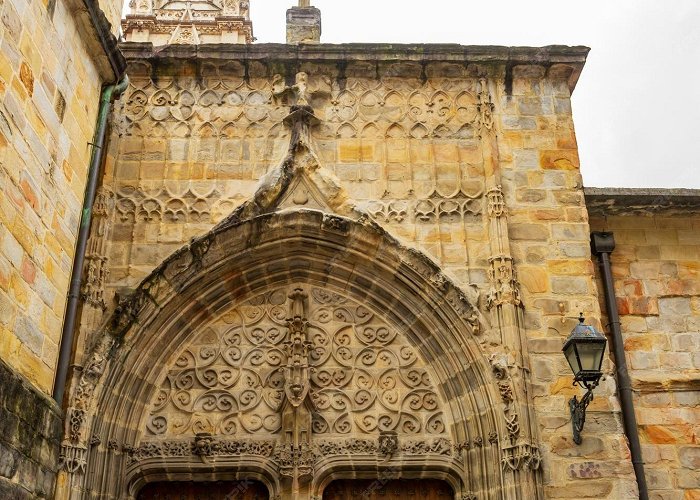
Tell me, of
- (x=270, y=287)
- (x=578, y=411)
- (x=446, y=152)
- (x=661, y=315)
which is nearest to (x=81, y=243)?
(x=270, y=287)

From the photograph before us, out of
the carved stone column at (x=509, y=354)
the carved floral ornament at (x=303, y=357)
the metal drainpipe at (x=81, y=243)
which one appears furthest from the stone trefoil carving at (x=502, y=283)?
the metal drainpipe at (x=81, y=243)

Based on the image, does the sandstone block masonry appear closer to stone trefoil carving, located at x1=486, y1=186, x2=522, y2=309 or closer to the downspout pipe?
the downspout pipe

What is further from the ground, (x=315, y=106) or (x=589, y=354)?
(x=315, y=106)

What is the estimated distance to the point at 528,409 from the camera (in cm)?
750

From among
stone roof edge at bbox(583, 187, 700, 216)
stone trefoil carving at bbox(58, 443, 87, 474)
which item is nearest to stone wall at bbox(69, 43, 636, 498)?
stone roof edge at bbox(583, 187, 700, 216)

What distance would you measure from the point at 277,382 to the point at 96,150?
117 inches

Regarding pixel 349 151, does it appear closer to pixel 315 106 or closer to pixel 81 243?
pixel 315 106

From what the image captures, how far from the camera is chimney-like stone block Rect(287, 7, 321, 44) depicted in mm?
9812

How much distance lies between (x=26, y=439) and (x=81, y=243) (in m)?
2.10

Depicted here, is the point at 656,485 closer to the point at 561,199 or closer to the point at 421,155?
the point at 561,199

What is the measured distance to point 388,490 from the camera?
7887 millimetres

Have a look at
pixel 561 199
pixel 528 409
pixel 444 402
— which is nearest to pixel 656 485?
pixel 528 409

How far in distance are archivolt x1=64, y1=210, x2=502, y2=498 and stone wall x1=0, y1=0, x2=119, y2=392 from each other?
737 millimetres

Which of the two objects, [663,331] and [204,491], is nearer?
[204,491]
